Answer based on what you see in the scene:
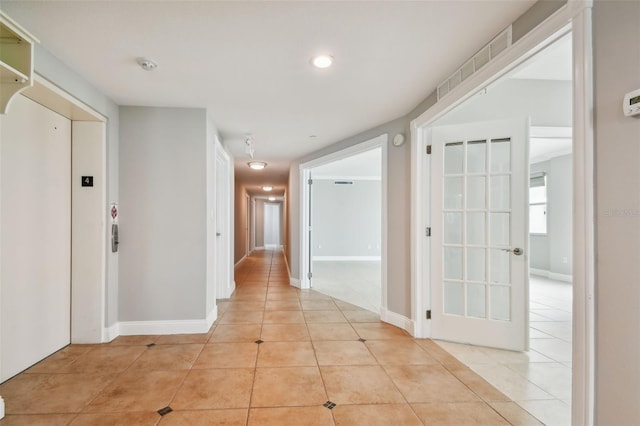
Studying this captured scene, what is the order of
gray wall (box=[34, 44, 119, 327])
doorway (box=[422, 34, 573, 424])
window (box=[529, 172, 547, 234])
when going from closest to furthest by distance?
doorway (box=[422, 34, 573, 424])
gray wall (box=[34, 44, 119, 327])
window (box=[529, 172, 547, 234])

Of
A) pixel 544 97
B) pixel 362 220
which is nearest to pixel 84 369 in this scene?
pixel 544 97

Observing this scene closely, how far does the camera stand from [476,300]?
9.62 ft

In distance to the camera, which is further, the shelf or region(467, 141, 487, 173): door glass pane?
region(467, 141, 487, 173): door glass pane

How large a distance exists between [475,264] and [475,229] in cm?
34

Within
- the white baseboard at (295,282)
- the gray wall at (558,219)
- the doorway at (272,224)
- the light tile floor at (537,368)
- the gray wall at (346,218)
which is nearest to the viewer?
the light tile floor at (537,368)

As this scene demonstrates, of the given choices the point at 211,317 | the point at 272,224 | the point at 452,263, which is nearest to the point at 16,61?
the point at 211,317

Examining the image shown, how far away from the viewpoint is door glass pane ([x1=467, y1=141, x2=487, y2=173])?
2936 mm

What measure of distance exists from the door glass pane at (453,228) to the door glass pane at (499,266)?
0.32 m

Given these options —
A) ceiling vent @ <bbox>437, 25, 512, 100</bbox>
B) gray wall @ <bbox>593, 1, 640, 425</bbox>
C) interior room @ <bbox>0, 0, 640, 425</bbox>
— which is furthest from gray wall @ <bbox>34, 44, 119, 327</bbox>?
gray wall @ <bbox>593, 1, 640, 425</bbox>

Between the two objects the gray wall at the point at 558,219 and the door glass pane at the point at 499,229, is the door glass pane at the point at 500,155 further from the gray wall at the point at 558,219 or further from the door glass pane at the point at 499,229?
the gray wall at the point at 558,219

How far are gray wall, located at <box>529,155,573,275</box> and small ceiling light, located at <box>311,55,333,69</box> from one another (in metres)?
6.34

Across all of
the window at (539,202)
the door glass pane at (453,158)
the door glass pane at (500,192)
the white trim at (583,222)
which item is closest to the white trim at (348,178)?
the window at (539,202)

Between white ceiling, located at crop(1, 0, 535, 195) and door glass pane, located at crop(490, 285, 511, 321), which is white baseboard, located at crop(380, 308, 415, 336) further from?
white ceiling, located at crop(1, 0, 535, 195)

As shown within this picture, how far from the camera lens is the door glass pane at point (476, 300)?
2908 millimetres
